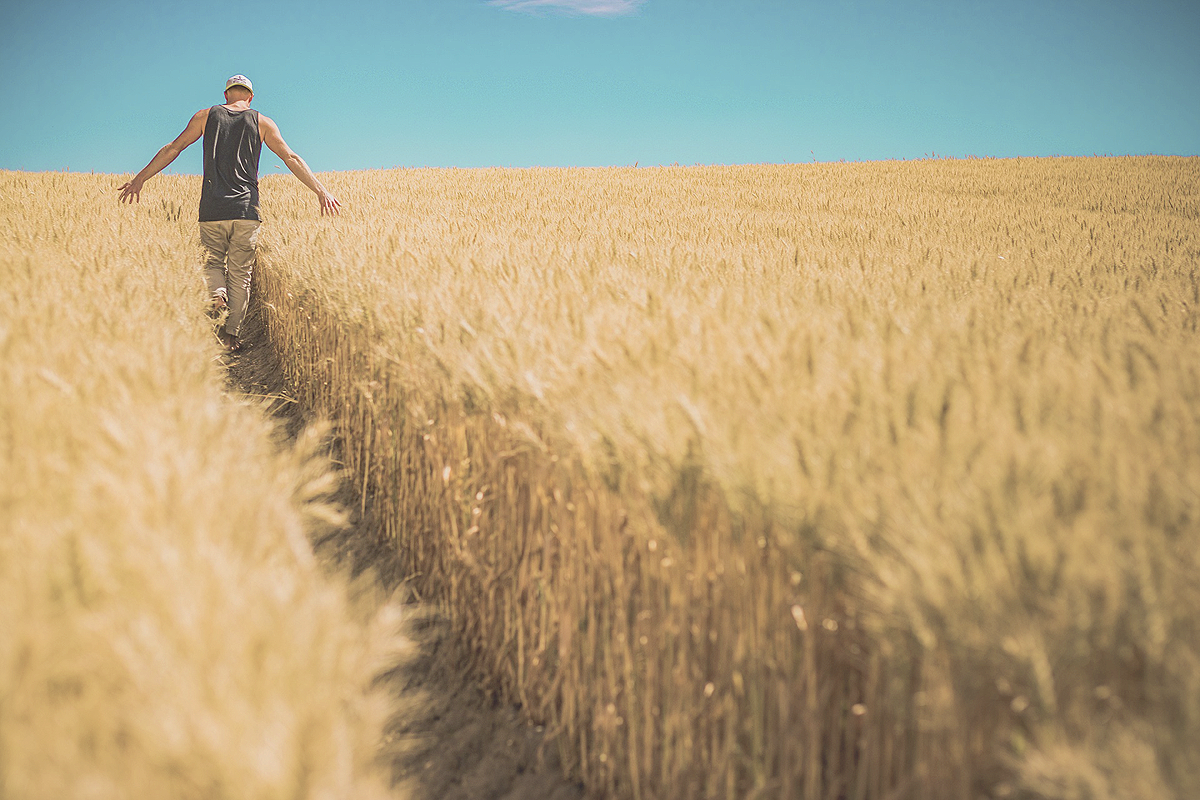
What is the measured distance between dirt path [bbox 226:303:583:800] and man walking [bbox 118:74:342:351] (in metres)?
3.90

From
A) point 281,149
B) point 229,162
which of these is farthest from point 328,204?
point 229,162

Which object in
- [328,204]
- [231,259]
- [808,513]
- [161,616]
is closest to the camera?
[161,616]

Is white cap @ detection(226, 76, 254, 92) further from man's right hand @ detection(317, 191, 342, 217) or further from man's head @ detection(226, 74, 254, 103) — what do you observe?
man's right hand @ detection(317, 191, 342, 217)

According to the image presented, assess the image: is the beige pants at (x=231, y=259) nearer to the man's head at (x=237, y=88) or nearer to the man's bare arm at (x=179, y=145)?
the man's bare arm at (x=179, y=145)

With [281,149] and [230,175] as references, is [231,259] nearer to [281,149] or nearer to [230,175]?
[230,175]

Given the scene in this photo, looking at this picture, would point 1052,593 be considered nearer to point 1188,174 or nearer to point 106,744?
point 106,744

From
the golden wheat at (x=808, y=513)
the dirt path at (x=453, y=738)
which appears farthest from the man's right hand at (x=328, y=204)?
the dirt path at (x=453, y=738)

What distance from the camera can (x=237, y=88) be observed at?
5309 mm

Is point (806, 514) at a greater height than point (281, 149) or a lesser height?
lesser

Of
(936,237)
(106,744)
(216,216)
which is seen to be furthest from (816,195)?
(106,744)

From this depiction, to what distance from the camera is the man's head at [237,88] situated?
208 inches

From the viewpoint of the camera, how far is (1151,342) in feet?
5.90

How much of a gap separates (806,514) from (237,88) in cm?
582

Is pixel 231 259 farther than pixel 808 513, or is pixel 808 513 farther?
pixel 231 259
